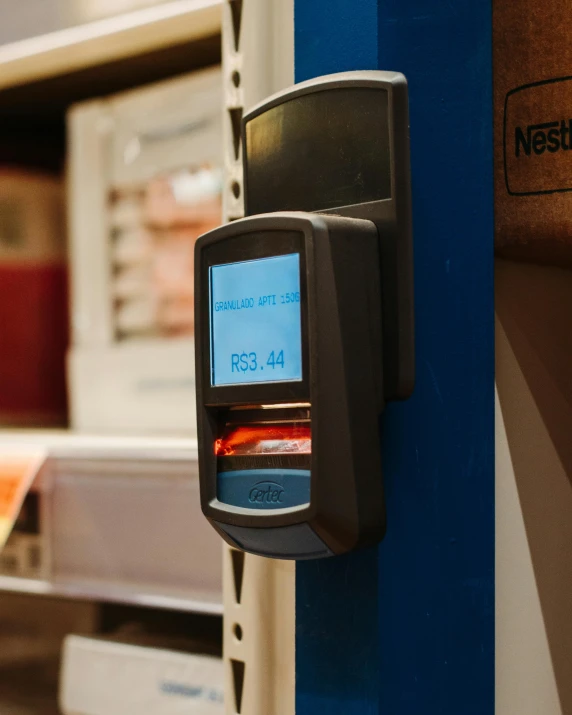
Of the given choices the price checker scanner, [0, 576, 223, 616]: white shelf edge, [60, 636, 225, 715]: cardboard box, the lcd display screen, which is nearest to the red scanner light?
the price checker scanner

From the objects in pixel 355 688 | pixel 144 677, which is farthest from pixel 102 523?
pixel 355 688

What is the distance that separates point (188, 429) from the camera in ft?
3.23

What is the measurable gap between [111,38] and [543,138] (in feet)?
1.57

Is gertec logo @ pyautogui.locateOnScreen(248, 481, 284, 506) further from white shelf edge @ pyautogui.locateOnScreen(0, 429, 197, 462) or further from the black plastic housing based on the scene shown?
white shelf edge @ pyautogui.locateOnScreen(0, 429, 197, 462)

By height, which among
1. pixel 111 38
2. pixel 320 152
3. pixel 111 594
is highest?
pixel 111 38

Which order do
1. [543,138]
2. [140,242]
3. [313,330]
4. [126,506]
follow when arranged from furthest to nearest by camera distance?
[140,242], [126,506], [543,138], [313,330]

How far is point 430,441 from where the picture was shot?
0.58 metres

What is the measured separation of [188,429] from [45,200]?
0.50m

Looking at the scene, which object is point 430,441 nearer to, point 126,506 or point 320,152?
point 320,152

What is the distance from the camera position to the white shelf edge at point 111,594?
78cm

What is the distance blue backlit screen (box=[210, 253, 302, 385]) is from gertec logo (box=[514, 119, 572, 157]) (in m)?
0.25

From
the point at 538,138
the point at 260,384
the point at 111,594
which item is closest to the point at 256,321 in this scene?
the point at 260,384

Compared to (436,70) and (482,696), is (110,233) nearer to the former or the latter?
(436,70)

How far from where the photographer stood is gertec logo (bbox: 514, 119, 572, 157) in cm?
64
